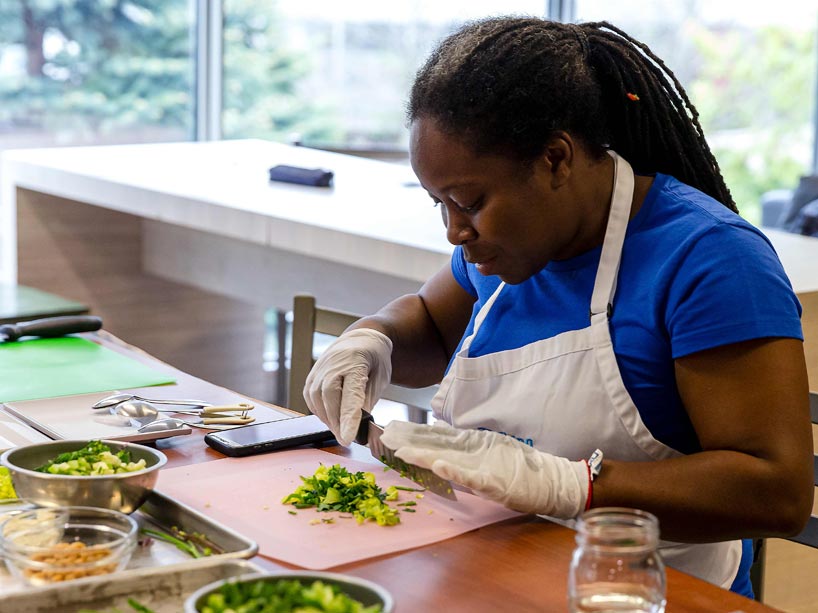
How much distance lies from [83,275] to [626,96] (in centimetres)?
245

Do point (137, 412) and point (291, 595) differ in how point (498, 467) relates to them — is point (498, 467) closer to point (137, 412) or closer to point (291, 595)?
point (291, 595)

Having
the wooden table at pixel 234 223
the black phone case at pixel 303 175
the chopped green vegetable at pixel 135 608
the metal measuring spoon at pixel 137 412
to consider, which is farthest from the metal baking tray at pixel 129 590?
the black phone case at pixel 303 175

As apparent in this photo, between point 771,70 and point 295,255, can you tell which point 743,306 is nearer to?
point 295,255

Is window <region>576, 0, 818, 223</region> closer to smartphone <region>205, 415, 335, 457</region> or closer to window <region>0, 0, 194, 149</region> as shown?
window <region>0, 0, 194, 149</region>

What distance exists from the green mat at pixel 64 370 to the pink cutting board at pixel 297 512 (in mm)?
431

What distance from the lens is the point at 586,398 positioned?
1.27 m

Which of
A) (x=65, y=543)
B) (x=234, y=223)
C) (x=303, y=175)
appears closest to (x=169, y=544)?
(x=65, y=543)

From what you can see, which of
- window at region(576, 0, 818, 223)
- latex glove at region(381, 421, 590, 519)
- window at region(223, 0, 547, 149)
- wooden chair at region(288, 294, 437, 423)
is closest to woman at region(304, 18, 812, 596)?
latex glove at region(381, 421, 590, 519)

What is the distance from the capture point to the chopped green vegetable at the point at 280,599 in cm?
78

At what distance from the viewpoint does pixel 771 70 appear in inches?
239

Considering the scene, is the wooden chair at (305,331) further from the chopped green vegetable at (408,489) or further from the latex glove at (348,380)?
the chopped green vegetable at (408,489)

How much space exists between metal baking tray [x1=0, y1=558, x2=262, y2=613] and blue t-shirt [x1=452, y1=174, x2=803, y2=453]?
1.79ft

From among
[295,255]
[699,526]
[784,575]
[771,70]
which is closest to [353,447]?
[699,526]

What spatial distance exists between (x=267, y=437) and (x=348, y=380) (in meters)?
0.12
